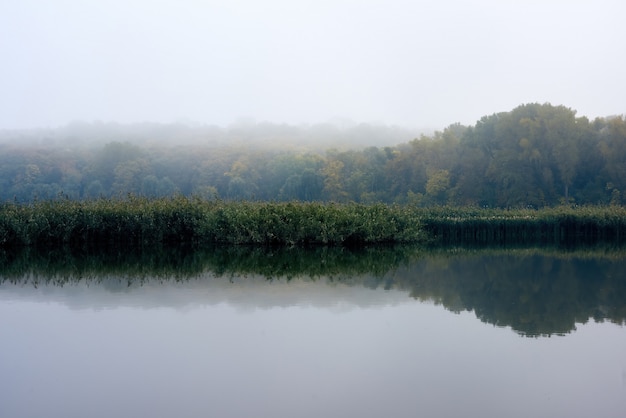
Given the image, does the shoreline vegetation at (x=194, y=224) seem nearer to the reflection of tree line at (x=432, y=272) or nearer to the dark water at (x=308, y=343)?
the reflection of tree line at (x=432, y=272)

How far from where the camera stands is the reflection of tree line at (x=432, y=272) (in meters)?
Result: 10.9

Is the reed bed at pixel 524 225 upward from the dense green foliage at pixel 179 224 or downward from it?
downward

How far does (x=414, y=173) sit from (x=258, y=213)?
116ft

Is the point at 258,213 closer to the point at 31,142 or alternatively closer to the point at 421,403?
the point at 421,403

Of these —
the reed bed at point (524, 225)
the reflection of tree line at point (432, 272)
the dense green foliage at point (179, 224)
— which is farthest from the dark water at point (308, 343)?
the reed bed at point (524, 225)

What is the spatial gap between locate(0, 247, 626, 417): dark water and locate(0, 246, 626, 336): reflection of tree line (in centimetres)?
9

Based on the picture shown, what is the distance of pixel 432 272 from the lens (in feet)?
50.9

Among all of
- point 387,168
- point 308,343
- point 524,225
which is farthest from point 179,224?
point 387,168

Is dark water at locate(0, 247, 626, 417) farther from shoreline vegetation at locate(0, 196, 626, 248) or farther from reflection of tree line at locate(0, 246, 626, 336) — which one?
shoreline vegetation at locate(0, 196, 626, 248)

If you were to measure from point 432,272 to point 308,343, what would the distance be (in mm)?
8136

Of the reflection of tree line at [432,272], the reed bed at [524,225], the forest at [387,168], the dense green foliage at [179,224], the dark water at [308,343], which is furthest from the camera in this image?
the forest at [387,168]

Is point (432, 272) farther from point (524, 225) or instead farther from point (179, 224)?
point (524, 225)

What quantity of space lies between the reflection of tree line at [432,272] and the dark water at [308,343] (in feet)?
0.29

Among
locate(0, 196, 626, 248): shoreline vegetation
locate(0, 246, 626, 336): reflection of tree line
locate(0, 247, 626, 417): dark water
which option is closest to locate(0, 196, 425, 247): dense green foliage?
locate(0, 196, 626, 248): shoreline vegetation
